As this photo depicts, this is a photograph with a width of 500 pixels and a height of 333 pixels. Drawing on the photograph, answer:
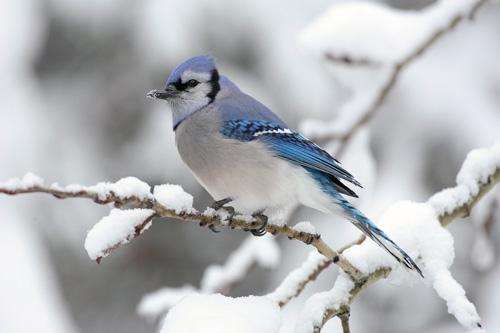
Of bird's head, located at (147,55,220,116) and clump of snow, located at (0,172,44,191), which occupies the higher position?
bird's head, located at (147,55,220,116)

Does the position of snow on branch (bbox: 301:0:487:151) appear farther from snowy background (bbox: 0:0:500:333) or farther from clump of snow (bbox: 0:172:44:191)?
clump of snow (bbox: 0:172:44:191)

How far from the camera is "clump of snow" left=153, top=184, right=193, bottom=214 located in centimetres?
146

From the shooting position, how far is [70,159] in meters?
4.39

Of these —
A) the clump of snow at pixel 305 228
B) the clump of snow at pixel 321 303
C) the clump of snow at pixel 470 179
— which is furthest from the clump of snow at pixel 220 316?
the clump of snow at pixel 470 179

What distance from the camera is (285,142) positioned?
2529 mm

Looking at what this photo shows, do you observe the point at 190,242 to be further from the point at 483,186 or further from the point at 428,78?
the point at 483,186

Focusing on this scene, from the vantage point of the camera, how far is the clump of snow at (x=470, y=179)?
201 cm

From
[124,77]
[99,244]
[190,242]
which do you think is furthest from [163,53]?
[99,244]

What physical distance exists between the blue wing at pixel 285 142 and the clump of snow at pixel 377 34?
452mm

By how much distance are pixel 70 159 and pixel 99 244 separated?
309 cm

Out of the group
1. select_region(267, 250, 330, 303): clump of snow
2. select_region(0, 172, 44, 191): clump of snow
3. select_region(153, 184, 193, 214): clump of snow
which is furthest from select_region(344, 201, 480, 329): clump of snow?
select_region(0, 172, 44, 191): clump of snow

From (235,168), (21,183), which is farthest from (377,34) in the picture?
(21,183)

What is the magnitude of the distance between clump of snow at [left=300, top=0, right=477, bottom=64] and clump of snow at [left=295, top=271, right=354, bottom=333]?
1.26 metres

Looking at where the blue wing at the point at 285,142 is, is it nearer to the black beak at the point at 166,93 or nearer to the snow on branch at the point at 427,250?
the black beak at the point at 166,93
